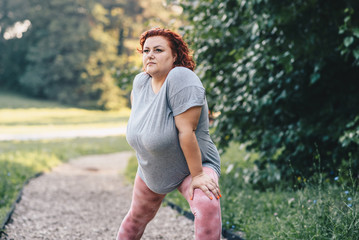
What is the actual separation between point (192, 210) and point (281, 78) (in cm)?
285

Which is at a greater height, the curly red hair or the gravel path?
the curly red hair

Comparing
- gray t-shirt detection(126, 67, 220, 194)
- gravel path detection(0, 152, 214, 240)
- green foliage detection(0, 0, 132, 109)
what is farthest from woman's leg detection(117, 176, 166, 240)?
green foliage detection(0, 0, 132, 109)

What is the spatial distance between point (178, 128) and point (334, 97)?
302cm

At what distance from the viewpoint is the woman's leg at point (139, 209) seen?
2.46 m

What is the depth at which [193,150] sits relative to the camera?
2.09 metres

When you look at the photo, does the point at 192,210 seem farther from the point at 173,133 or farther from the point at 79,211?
the point at 79,211

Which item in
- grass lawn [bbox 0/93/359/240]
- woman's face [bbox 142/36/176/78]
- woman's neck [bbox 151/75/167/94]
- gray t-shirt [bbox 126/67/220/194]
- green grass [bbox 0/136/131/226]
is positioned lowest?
green grass [bbox 0/136/131/226]

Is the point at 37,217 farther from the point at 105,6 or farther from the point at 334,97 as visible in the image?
the point at 105,6

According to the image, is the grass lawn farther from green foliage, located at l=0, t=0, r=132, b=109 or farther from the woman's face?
green foliage, located at l=0, t=0, r=132, b=109

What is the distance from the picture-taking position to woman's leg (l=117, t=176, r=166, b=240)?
246cm

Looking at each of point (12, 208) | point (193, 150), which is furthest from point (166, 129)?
point (12, 208)

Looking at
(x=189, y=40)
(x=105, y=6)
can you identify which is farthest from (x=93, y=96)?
(x=189, y=40)

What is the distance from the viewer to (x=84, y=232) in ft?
13.5

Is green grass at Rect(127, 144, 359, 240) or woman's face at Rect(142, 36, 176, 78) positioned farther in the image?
green grass at Rect(127, 144, 359, 240)
